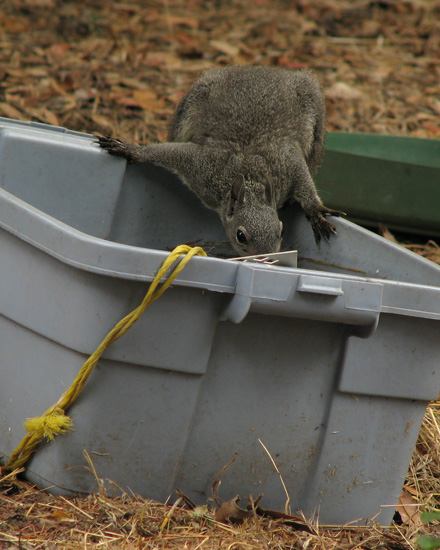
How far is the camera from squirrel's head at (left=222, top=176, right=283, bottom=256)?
2689mm

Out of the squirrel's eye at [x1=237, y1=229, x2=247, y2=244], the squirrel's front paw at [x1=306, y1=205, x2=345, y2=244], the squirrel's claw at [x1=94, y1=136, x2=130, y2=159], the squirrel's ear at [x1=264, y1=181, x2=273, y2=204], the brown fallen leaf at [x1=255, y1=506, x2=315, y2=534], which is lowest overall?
the brown fallen leaf at [x1=255, y1=506, x2=315, y2=534]

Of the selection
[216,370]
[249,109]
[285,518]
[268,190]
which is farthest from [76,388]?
[249,109]

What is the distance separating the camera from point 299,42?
6535 mm

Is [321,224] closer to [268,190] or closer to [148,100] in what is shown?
[268,190]

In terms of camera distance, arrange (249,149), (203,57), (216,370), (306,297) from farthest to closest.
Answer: (203,57)
(249,149)
(216,370)
(306,297)

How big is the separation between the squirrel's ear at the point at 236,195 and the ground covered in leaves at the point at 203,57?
42.6 inches

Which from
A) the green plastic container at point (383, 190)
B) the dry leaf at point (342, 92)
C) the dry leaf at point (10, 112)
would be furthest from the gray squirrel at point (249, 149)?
the dry leaf at point (342, 92)

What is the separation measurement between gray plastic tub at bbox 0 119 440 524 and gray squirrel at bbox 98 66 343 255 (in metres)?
0.87

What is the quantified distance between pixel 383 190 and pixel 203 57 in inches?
104

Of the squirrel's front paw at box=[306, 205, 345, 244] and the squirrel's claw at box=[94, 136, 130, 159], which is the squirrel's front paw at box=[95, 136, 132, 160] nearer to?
the squirrel's claw at box=[94, 136, 130, 159]

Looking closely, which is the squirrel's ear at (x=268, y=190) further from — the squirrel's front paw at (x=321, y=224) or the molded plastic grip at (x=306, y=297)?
the molded plastic grip at (x=306, y=297)

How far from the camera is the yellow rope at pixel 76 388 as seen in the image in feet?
5.38

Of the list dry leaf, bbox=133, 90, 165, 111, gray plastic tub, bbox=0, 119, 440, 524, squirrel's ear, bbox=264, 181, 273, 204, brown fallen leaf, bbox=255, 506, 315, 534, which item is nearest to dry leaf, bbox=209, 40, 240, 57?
dry leaf, bbox=133, 90, 165, 111

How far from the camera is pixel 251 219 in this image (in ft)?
8.95
